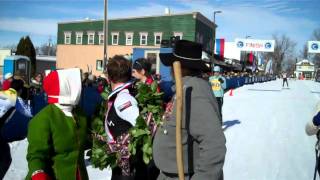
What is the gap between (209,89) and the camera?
8.98 feet

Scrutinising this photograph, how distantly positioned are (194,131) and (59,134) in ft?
3.47

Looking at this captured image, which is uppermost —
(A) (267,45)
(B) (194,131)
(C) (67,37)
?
(C) (67,37)

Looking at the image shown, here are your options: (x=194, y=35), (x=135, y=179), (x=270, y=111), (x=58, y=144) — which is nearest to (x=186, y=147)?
(x=58, y=144)

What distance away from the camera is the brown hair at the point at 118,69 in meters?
3.81

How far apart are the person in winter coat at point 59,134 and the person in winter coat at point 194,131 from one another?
2.31ft

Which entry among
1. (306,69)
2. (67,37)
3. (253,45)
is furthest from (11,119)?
(306,69)

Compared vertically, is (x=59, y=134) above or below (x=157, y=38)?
below

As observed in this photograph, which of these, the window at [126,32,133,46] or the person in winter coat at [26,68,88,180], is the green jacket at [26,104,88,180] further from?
the window at [126,32,133,46]

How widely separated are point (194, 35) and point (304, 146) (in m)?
44.2

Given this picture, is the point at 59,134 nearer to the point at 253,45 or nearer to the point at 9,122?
the point at 9,122

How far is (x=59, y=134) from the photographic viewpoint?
3.10 meters

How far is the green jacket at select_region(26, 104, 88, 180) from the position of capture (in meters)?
3.00

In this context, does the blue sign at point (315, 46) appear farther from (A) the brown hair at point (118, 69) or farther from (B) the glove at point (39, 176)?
(B) the glove at point (39, 176)

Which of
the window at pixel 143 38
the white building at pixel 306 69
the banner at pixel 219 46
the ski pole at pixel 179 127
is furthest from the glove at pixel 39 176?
the white building at pixel 306 69
